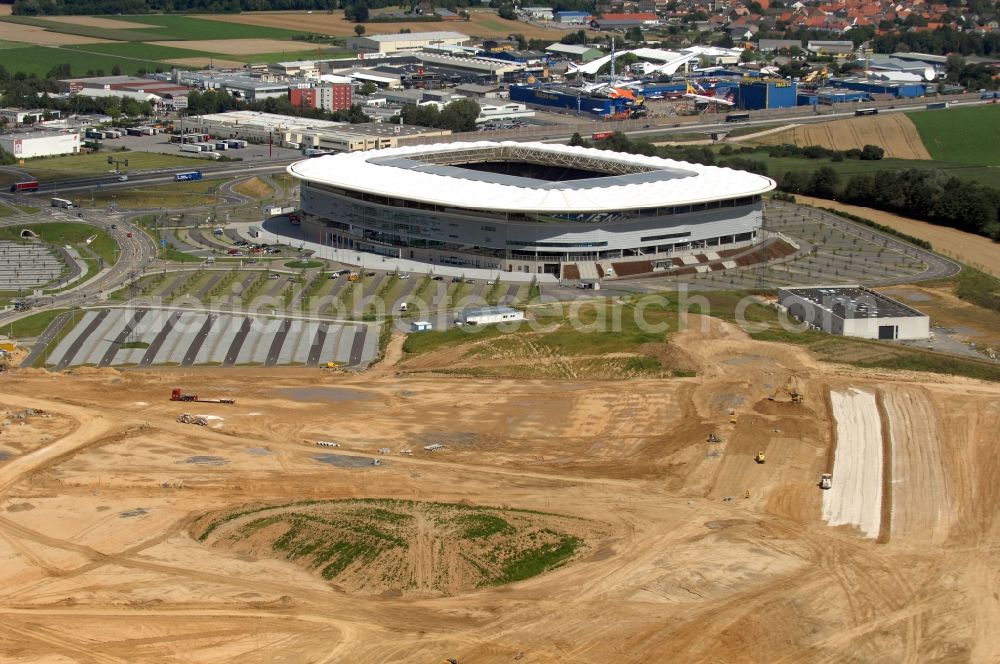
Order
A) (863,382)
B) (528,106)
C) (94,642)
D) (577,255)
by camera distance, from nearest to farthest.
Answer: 1. (94,642)
2. (863,382)
3. (577,255)
4. (528,106)

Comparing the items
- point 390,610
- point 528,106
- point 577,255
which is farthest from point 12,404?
point 528,106

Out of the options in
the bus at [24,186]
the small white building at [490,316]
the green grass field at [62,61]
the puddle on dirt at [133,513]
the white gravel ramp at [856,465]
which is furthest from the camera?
the green grass field at [62,61]

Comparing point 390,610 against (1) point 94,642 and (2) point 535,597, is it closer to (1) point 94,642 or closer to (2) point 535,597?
(2) point 535,597

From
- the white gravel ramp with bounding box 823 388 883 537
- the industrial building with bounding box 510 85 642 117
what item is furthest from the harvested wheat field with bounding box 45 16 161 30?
the white gravel ramp with bounding box 823 388 883 537

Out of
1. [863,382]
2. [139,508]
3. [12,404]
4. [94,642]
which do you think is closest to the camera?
[94,642]

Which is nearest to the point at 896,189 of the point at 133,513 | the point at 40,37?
the point at 133,513

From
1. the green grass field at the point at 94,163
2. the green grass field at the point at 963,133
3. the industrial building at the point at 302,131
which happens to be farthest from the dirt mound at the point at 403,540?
the green grass field at the point at 963,133

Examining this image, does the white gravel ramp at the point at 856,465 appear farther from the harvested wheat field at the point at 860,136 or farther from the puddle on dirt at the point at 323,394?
the harvested wheat field at the point at 860,136
